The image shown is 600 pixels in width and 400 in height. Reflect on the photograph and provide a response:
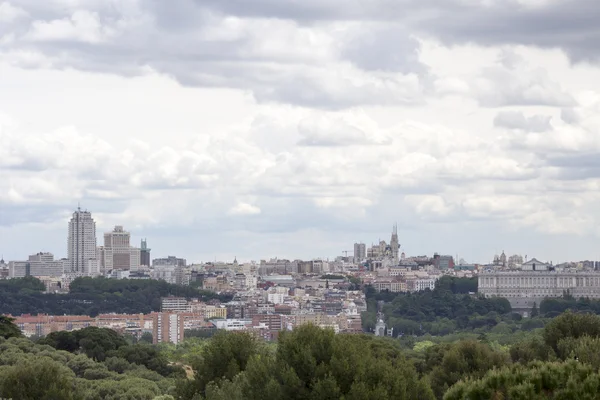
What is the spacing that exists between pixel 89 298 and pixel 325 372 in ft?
548

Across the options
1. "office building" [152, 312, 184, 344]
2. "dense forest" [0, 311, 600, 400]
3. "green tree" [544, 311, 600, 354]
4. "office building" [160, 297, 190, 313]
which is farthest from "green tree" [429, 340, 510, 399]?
"office building" [160, 297, 190, 313]

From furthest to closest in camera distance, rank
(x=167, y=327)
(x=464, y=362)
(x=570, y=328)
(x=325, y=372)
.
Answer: (x=167, y=327) < (x=570, y=328) < (x=464, y=362) < (x=325, y=372)

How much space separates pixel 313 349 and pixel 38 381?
10.2 metres

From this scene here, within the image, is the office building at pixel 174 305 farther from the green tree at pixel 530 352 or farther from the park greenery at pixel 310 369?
the green tree at pixel 530 352

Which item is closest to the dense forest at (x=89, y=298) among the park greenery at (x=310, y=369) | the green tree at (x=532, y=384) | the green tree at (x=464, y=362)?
the park greenery at (x=310, y=369)

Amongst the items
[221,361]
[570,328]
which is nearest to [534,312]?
[570,328]

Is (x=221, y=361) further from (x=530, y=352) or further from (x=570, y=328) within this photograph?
(x=570, y=328)

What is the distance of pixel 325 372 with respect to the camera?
26.2m

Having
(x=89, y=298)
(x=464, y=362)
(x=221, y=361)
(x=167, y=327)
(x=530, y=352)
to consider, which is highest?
(x=221, y=361)

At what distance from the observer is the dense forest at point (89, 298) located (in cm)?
18525

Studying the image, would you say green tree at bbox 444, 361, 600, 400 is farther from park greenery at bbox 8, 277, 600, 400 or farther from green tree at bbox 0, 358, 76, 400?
green tree at bbox 0, 358, 76, 400

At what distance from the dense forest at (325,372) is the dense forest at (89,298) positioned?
13068 centimetres

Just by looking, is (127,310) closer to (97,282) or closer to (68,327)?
(97,282)

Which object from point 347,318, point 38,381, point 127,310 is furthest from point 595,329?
point 127,310
